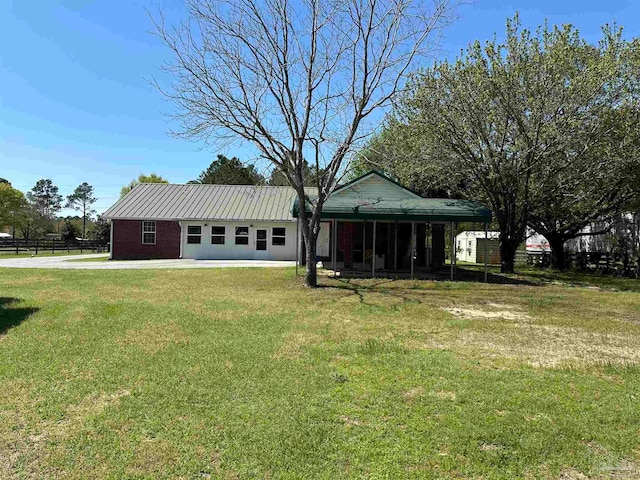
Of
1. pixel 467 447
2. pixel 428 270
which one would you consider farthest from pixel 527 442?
pixel 428 270

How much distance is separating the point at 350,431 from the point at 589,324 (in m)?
6.97

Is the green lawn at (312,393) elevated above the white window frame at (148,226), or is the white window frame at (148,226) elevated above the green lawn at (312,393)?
the white window frame at (148,226)

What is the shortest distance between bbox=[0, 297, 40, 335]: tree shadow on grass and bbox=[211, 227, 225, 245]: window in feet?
53.1

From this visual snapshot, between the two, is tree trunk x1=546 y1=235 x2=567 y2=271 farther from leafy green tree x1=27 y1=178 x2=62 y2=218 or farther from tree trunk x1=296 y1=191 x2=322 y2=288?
leafy green tree x1=27 y1=178 x2=62 y2=218

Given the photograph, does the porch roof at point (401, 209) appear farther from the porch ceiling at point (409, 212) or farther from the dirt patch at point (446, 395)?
the dirt patch at point (446, 395)

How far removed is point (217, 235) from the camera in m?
25.9

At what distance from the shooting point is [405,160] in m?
19.7

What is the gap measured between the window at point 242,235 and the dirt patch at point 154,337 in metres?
18.4

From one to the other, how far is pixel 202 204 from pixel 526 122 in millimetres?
18314

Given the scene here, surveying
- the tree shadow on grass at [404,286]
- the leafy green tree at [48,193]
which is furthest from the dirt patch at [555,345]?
the leafy green tree at [48,193]

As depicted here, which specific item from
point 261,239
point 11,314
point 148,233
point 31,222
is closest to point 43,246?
point 148,233

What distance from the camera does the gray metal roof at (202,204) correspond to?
25797 mm

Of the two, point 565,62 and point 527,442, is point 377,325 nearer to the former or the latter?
point 527,442

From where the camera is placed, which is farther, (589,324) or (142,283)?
(142,283)
